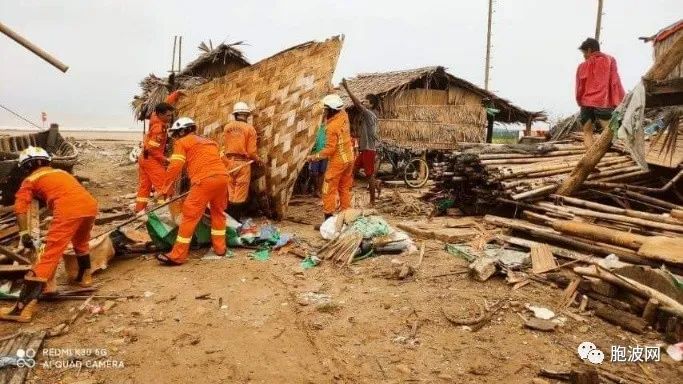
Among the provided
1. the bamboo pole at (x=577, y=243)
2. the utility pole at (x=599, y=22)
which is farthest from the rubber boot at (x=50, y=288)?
the utility pole at (x=599, y=22)

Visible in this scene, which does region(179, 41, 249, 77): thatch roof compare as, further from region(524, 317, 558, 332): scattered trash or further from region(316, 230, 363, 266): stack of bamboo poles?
region(524, 317, 558, 332): scattered trash

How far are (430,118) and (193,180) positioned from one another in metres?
12.4

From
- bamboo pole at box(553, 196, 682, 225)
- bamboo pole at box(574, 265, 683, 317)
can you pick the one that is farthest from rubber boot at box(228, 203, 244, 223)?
bamboo pole at box(574, 265, 683, 317)

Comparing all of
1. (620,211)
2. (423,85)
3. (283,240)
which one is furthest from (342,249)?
(423,85)

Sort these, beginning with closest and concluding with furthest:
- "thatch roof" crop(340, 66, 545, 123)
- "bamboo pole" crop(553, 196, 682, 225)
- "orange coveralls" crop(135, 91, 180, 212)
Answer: "bamboo pole" crop(553, 196, 682, 225) < "orange coveralls" crop(135, 91, 180, 212) < "thatch roof" crop(340, 66, 545, 123)

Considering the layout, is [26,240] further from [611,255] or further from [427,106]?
[427,106]

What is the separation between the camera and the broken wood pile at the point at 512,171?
275 inches

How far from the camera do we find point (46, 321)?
4.24m

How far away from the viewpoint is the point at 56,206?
4539mm

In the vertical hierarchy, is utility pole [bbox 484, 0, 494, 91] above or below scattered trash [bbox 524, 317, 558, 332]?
above

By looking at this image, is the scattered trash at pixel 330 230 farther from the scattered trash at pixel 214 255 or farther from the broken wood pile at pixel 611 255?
the broken wood pile at pixel 611 255

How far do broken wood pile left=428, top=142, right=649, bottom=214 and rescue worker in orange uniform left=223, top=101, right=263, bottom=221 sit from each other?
3.37 metres

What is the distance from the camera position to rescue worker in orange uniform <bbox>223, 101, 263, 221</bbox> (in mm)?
7227

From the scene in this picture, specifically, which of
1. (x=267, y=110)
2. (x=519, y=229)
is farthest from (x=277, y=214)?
(x=519, y=229)
